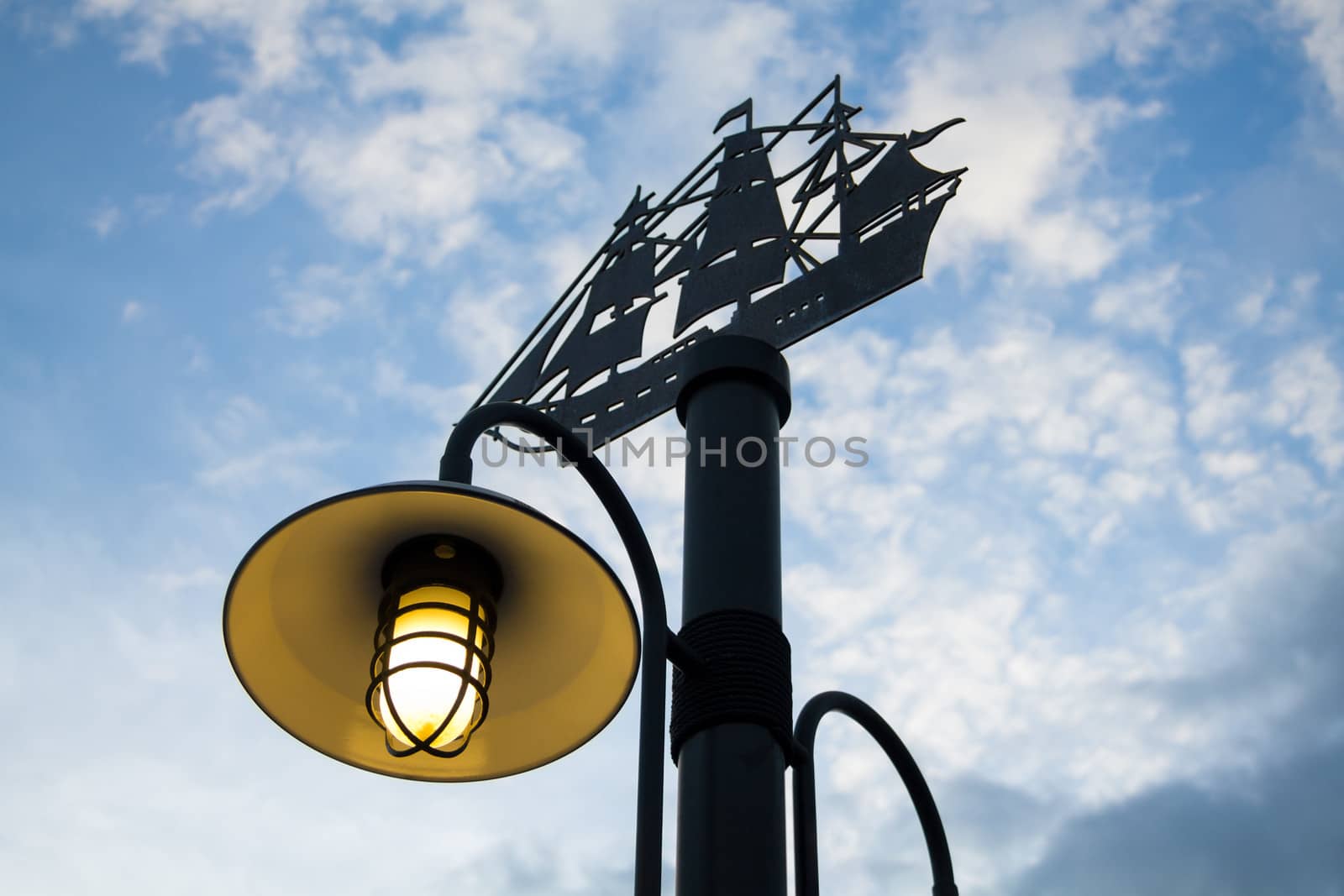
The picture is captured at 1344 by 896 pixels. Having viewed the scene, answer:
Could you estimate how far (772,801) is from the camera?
243 centimetres

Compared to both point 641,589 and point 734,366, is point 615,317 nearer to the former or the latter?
point 734,366

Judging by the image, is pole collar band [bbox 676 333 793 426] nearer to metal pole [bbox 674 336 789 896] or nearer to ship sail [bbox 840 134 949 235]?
metal pole [bbox 674 336 789 896]

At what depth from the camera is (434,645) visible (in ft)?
7.88

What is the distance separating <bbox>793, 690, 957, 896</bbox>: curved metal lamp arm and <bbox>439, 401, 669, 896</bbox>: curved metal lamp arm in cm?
44

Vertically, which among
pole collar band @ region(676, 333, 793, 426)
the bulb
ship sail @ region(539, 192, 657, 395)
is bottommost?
the bulb

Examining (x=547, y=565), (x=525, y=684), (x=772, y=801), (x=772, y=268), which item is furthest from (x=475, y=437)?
(x=772, y=268)

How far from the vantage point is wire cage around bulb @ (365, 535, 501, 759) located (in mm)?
2340

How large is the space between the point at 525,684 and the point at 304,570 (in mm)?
549

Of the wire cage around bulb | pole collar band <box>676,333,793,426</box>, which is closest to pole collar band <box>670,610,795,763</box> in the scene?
the wire cage around bulb

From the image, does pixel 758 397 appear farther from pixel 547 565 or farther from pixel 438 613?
pixel 438 613

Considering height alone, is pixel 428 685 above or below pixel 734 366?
below

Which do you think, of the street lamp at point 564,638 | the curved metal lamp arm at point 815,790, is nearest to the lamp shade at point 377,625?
the street lamp at point 564,638

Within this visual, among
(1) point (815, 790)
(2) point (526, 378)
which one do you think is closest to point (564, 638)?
(1) point (815, 790)

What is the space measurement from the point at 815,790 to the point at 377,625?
1.03 meters
